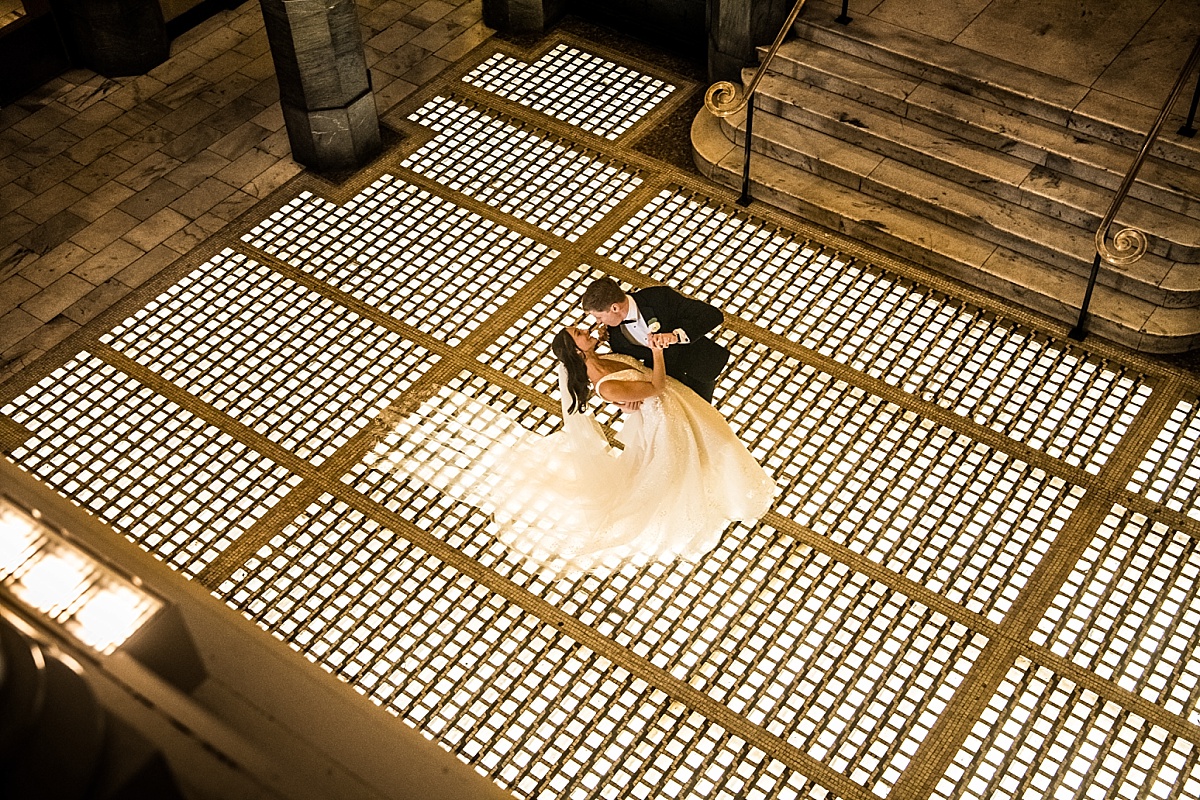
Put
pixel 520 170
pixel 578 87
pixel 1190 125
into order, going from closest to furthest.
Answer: pixel 1190 125 < pixel 520 170 < pixel 578 87

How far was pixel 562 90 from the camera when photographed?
8.92m

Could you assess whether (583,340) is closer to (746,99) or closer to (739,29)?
(746,99)

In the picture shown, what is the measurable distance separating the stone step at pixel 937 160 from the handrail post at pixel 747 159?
11.5 inches

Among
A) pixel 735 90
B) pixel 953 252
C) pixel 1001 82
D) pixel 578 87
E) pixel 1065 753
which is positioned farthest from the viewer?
pixel 578 87

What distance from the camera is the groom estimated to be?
557 centimetres

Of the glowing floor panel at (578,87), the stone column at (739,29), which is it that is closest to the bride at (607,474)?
the glowing floor panel at (578,87)

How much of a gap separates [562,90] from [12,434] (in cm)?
418

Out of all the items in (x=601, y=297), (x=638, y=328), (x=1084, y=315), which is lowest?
(x=1084, y=315)

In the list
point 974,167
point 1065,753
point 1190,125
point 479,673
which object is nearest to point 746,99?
point 974,167

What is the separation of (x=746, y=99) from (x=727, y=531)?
9.09 ft

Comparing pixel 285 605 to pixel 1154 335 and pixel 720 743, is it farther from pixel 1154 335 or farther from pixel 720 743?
pixel 1154 335

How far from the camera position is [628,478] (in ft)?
19.9

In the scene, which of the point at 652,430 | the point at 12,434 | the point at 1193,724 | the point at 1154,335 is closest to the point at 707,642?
the point at 652,430

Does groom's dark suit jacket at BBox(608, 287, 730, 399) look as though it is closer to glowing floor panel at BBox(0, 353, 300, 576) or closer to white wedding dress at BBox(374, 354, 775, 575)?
white wedding dress at BBox(374, 354, 775, 575)
